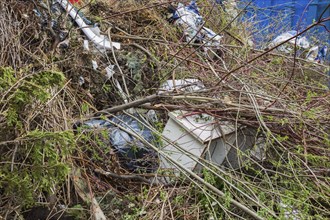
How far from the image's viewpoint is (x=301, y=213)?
2.13m

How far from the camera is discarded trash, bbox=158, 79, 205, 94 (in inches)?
113

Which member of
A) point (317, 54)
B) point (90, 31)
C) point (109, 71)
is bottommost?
point (109, 71)

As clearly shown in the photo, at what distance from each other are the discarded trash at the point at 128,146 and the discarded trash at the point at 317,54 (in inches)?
82.1

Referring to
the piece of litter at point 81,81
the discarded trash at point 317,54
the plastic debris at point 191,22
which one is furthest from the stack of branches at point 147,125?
the discarded trash at point 317,54

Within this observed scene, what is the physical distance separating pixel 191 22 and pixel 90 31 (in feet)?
3.37

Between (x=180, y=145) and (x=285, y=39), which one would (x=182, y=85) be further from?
(x=285, y=39)

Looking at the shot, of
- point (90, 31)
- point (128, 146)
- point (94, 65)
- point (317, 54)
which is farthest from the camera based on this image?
point (317, 54)

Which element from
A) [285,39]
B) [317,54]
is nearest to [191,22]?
[285,39]

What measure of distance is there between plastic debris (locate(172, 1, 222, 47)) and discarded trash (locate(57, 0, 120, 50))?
767mm

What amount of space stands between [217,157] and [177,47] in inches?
47.8

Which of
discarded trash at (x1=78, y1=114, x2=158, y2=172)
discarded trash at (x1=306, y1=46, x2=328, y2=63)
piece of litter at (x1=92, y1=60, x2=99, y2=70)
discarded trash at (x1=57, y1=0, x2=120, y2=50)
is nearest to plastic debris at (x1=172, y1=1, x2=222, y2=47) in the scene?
discarded trash at (x1=57, y1=0, x2=120, y2=50)

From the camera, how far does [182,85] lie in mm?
2896

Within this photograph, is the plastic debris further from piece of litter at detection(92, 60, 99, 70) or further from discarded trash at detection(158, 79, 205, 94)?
piece of litter at detection(92, 60, 99, 70)

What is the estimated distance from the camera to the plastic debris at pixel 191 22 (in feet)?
12.1
